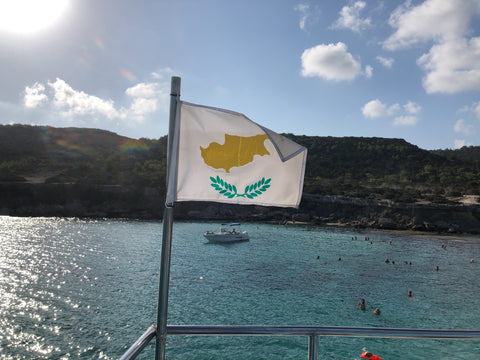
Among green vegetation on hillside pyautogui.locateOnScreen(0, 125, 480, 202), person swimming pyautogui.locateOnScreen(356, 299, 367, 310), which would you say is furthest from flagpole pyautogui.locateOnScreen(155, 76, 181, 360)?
green vegetation on hillside pyautogui.locateOnScreen(0, 125, 480, 202)

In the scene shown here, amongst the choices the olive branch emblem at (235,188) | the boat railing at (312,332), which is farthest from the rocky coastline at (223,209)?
the boat railing at (312,332)

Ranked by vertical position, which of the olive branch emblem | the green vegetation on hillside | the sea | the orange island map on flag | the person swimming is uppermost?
the green vegetation on hillside

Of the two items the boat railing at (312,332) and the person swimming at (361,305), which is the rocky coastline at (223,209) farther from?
the boat railing at (312,332)

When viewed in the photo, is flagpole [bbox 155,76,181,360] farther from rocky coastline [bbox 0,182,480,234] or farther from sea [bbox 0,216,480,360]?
rocky coastline [bbox 0,182,480,234]

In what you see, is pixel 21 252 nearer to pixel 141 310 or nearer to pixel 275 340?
pixel 141 310

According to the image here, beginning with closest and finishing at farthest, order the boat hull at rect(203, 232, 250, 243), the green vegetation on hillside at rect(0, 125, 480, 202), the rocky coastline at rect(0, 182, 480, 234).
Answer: the boat hull at rect(203, 232, 250, 243), the rocky coastline at rect(0, 182, 480, 234), the green vegetation on hillside at rect(0, 125, 480, 202)

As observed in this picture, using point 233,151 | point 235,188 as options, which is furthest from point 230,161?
point 235,188

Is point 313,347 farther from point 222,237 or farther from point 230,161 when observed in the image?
point 222,237
